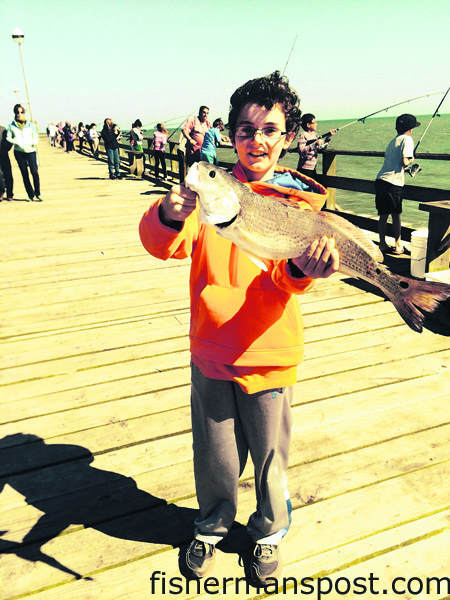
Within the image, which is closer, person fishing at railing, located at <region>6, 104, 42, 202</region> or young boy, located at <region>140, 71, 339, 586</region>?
young boy, located at <region>140, 71, 339, 586</region>

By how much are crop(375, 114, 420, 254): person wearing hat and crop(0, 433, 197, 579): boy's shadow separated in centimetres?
523

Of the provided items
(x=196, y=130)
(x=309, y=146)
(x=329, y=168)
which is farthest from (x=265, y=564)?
(x=196, y=130)

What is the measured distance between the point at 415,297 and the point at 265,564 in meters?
1.29

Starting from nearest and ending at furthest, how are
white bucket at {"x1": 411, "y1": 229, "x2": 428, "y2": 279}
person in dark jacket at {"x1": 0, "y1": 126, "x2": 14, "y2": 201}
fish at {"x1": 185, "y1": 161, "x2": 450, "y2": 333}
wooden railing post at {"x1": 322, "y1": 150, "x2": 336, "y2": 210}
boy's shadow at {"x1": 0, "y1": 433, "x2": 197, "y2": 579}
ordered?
fish at {"x1": 185, "y1": 161, "x2": 450, "y2": 333}, boy's shadow at {"x1": 0, "y1": 433, "x2": 197, "y2": 579}, white bucket at {"x1": 411, "y1": 229, "x2": 428, "y2": 279}, wooden railing post at {"x1": 322, "y1": 150, "x2": 336, "y2": 210}, person in dark jacket at {"x1": 0, "y1": 126, "x2": 14, "y2": 201}

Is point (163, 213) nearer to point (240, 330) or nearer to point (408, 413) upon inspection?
point (240, 330)

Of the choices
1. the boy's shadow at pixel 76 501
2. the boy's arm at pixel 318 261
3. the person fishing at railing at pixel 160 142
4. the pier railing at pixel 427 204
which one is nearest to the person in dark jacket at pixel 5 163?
the person fishing at railing at pixel 160 142

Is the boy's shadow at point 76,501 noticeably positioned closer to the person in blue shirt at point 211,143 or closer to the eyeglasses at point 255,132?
the eyeglasses at point 255,132

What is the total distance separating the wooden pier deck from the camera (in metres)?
2.29

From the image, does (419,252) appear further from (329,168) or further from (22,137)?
(22,137)

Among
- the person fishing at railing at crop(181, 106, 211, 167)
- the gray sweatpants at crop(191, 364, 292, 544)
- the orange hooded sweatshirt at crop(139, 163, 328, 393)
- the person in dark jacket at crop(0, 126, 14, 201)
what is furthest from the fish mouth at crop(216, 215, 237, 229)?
Result: the person in dark jacket at crop(0, 126, 14, 201)

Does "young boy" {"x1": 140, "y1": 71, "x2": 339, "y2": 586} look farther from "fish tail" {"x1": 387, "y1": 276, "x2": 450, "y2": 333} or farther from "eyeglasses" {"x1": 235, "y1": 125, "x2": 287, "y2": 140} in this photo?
"fish tail" {"x1": 387, "y1": 276, "x2": 450, "y2": 333}

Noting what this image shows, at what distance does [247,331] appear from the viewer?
6.57ft

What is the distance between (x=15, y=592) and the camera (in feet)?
7.14

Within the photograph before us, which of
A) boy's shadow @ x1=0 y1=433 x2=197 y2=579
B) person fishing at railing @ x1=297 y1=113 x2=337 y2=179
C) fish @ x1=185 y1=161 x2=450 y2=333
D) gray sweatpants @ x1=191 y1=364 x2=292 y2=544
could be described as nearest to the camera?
fish @ x1=185 y1=161 x2=450 y2=333
